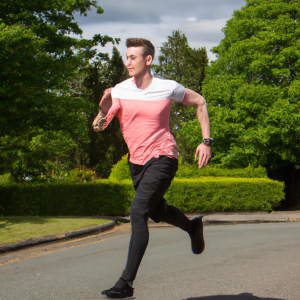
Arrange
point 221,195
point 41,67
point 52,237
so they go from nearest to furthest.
Answer: point 52,237
point 41,67
point 221,195

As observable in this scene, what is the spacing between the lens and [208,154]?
137 inches

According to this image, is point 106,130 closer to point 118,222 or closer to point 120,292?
point 118,222

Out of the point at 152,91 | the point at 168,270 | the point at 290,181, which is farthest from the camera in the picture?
the point at 290,181

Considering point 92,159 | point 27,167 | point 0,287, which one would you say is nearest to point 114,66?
point 92,159

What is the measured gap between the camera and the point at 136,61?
3428mm

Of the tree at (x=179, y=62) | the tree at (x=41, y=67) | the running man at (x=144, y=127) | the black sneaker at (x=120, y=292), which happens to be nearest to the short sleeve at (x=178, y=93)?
the running man at (x=144, y=127)

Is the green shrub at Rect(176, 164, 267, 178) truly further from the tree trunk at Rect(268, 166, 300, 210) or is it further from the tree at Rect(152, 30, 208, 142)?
the tree at Rect(152, 30, 208, 142)

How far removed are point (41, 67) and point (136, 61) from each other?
11400mm

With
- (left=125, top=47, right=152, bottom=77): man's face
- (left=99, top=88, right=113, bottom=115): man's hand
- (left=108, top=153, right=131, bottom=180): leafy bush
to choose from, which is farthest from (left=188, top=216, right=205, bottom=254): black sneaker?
(left=108, top=153, right=131, bottom=180): leafy bush

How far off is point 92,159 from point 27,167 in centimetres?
1412

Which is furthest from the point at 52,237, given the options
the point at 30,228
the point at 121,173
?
the point at 121,173

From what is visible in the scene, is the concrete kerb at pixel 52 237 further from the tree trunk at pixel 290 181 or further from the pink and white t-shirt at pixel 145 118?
the tree trunk at pixel 290 181

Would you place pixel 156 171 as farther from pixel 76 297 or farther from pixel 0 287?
pixel 0 287

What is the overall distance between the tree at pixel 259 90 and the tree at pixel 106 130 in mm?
10840
